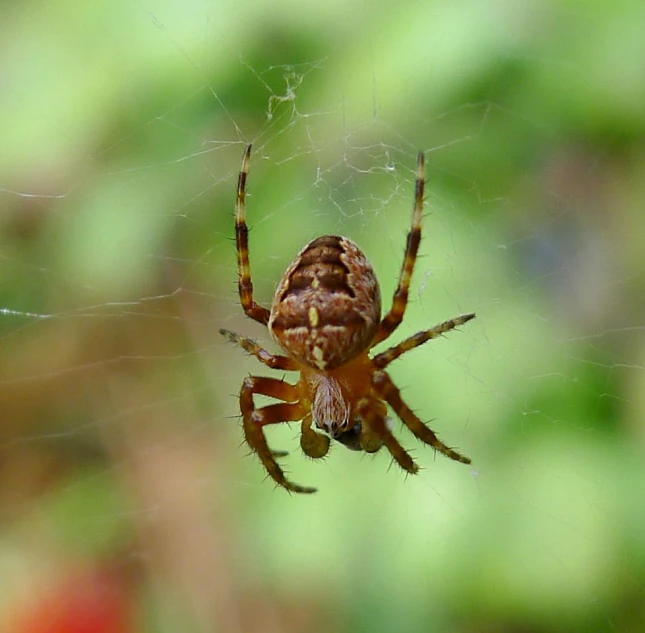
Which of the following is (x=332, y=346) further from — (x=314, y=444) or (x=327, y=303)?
(x=314, y=444)

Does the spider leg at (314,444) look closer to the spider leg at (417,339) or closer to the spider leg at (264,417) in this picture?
the spider leg at (264,417)

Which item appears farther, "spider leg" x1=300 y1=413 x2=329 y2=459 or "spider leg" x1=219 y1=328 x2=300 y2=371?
"spider leg" x1=300 y1=413 x2=329 y2=459

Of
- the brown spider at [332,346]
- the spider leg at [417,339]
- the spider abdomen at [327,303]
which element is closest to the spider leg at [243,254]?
the brown spider at [332,346]

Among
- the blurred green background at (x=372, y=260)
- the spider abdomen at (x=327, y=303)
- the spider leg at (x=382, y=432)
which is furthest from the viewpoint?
the blurred green background at (x=372, y=260)

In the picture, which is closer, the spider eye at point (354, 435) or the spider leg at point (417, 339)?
the spider leg at point (417, 339)

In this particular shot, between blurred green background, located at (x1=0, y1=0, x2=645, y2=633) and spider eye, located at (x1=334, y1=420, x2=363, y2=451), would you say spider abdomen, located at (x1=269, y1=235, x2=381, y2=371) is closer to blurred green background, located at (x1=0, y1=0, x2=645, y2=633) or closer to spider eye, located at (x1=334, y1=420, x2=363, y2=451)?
spider eye, located at (x1=334, y1=420, x2=363, y2=451)

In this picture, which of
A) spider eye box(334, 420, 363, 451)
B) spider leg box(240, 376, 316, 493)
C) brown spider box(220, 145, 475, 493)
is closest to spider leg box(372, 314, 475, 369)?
brown spider box(220, 145, 475, 493)

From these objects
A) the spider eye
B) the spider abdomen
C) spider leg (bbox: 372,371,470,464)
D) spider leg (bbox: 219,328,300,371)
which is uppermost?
the spider abdomen
